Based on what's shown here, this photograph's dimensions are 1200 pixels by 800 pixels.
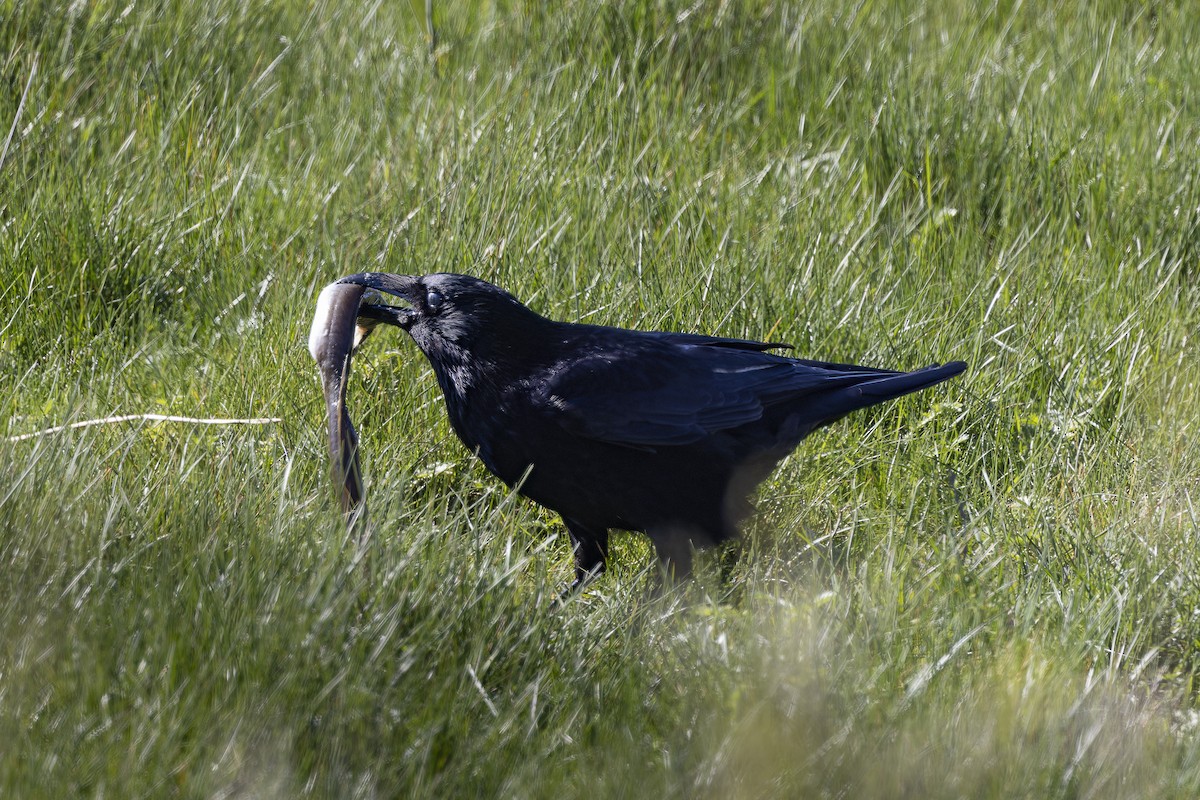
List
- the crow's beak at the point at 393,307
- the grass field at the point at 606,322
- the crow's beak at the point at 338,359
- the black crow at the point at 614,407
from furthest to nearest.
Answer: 1. the crow's beak at the point at 393,307
2. the black crow at the point at 614,407
3. the crow's beak at the point at 338,359
4. the grass field at the point at 606,322

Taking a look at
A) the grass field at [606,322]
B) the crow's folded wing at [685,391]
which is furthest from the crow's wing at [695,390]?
the grass field at [606,322]

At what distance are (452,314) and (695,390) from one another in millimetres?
653

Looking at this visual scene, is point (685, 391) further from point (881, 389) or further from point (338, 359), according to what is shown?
point (338, 359)

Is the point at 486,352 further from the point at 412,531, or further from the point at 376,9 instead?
the point at 376,9

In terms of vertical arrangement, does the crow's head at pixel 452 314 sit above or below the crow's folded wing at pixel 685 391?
above

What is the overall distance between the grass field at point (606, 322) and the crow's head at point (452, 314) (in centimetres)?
34

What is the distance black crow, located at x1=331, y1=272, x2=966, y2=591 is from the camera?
9.96 feet

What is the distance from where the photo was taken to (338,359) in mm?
2955

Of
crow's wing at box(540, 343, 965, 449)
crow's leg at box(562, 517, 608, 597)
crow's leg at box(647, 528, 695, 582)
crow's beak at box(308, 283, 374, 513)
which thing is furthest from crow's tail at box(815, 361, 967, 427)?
crow's beak at box(308, 283, 374, 513)

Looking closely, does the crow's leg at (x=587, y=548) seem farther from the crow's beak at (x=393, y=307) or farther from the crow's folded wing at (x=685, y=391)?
the crow's beak at (x=393, y=307)

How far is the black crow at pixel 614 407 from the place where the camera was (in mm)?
3035

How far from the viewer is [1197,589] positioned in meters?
2.79

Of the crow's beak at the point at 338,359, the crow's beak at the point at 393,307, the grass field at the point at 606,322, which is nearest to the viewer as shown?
the grass field at the point at 606,322

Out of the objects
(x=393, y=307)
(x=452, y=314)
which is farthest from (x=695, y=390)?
(x=393, y=307)
